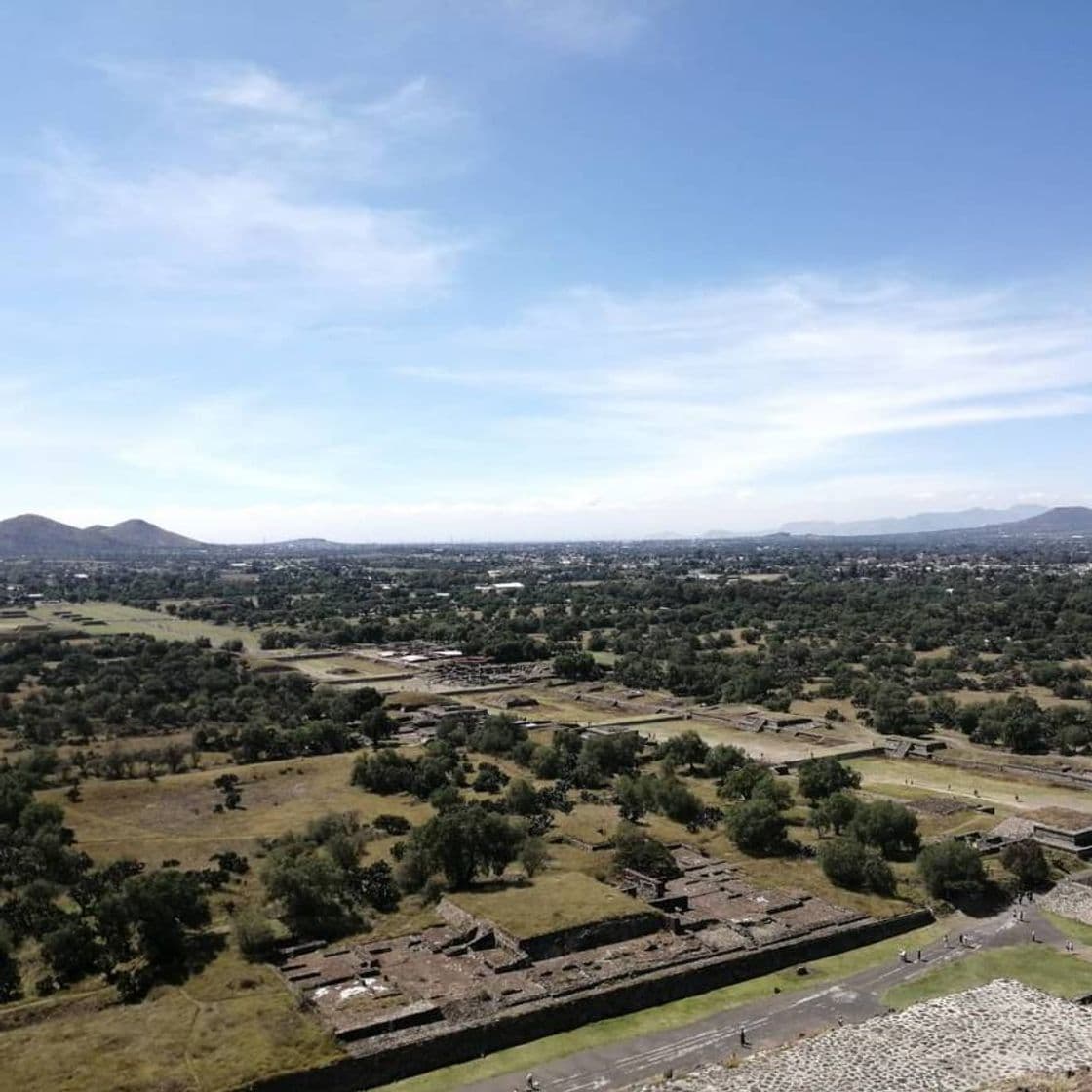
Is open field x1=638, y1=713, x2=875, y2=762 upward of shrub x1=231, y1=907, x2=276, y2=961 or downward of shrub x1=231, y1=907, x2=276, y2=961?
downward

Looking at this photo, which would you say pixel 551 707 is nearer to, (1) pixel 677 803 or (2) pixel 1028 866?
(1) pixel 677 803

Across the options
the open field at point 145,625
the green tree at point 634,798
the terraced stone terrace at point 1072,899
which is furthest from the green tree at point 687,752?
the open field at point 145,625

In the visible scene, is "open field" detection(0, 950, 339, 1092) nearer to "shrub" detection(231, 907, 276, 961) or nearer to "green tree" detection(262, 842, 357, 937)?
"shrub" detection(231, 907, 276, 961)

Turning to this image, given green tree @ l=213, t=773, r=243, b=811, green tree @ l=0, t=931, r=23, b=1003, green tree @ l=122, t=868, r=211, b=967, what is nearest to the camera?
A: green tree @ l=0, t=931, r=23, b=1003

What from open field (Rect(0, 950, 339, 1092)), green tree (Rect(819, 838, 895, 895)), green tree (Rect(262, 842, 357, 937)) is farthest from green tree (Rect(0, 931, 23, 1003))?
green tree (Rect(819, 838, 895, 895))

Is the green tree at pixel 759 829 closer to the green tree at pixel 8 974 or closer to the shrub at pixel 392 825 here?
the shrub at pixel 392 825

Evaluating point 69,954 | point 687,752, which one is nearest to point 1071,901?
point 687,752
